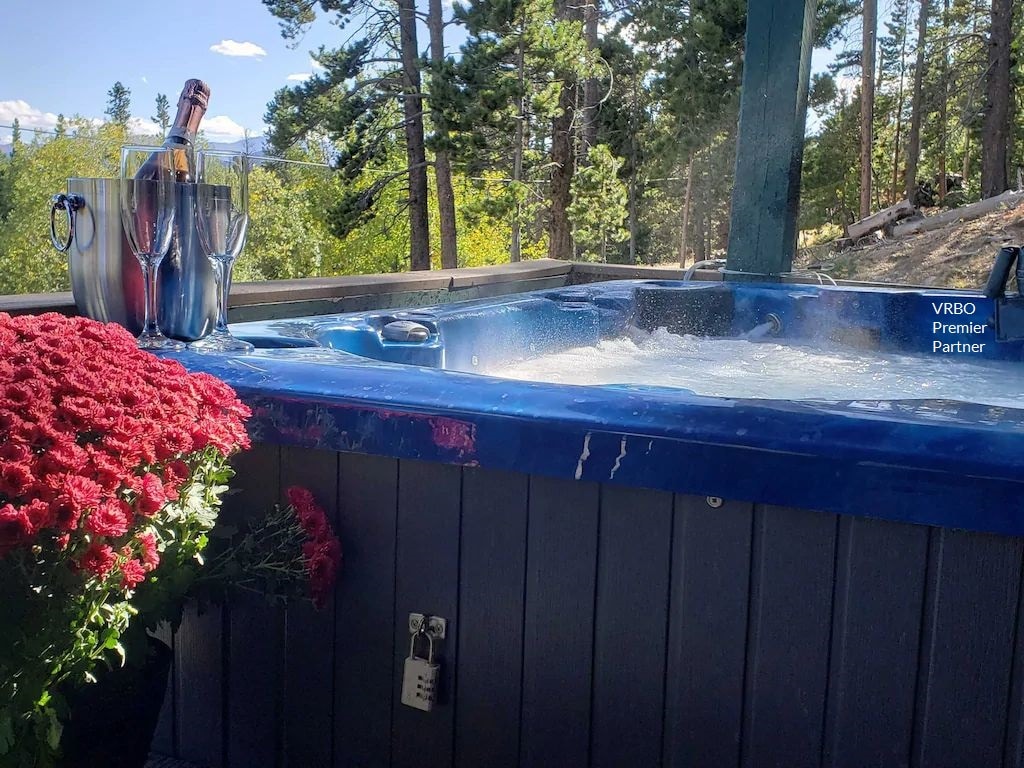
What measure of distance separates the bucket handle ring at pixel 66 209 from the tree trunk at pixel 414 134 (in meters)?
9.34

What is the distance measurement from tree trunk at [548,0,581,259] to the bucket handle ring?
32.1ft

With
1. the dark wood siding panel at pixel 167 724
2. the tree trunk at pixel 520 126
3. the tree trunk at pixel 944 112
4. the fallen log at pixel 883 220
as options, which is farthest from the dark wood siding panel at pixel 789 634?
the tree trunk at pixel 944 112

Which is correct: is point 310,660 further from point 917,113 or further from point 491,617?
point 917,113

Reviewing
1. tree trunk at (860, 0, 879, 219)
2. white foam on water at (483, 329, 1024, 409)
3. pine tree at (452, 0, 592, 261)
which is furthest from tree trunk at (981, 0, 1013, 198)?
white foam on water at (483, 329, 1024, 409)

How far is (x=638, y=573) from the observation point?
1.03 metres

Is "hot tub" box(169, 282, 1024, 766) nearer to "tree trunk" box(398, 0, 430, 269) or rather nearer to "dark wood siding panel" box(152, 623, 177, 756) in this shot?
"dark wood siding panel" box(152, 623, 177, 756)

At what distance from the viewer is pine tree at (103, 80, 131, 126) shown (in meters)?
71.2

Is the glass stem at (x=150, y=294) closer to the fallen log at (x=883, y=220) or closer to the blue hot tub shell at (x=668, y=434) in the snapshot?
the blue hot tub shell at (x=668, y=434)

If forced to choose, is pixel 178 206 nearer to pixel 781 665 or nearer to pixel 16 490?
pixel 16 490

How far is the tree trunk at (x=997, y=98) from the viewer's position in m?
10.5

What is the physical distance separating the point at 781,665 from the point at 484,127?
9890 mm

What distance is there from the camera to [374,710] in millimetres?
1212

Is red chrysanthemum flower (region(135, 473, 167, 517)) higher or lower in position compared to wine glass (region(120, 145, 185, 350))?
lower

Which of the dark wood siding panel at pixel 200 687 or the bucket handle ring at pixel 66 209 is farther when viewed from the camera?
the bucket handle ring at pixel 66 209
